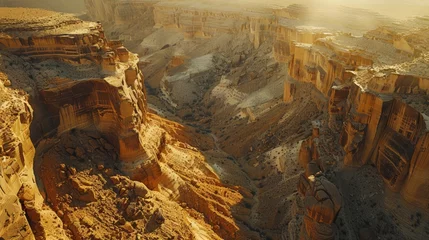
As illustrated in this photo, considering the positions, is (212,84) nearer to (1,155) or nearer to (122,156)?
(122,156)

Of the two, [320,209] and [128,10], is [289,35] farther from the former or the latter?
[128,10]

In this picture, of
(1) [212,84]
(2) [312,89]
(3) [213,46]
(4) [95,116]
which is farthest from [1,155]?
(3) [213,46]

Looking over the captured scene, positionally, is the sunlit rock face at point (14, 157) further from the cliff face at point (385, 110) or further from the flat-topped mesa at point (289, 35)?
the flat-topped mesa at point (289, 35)

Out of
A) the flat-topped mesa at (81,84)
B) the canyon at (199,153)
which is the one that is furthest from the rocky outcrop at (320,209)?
the flat-topped mesa at (81,84)

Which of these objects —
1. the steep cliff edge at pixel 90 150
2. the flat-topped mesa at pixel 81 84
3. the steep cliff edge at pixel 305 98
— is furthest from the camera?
the flat-topped mesa at pixel 81 84

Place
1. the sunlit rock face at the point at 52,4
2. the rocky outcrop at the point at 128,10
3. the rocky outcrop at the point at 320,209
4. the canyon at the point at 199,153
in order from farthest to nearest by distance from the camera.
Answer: the rocky outcrop at the point at 128,10
the sunlit rock face at the point at 52,4
the rocky outcrop at the point at 320,209
the canyon at the point at 199,153

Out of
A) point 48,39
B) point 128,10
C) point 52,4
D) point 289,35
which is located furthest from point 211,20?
point 52,4

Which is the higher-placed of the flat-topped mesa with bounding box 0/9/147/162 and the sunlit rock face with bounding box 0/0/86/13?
the flat-topped mesa with bounding box 0/9/147/162

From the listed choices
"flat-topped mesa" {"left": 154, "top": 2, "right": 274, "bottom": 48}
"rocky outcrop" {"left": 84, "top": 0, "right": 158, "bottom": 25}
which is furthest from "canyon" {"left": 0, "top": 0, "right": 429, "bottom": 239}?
"rocky outcrop" {"left": 84, "top": 0, "right": 158, "bottom": 25}

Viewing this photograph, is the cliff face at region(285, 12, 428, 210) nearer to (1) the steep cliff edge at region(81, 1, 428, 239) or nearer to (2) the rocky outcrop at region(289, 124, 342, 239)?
(1) the steep cliff edge at region(81, 1, 428, 239)
